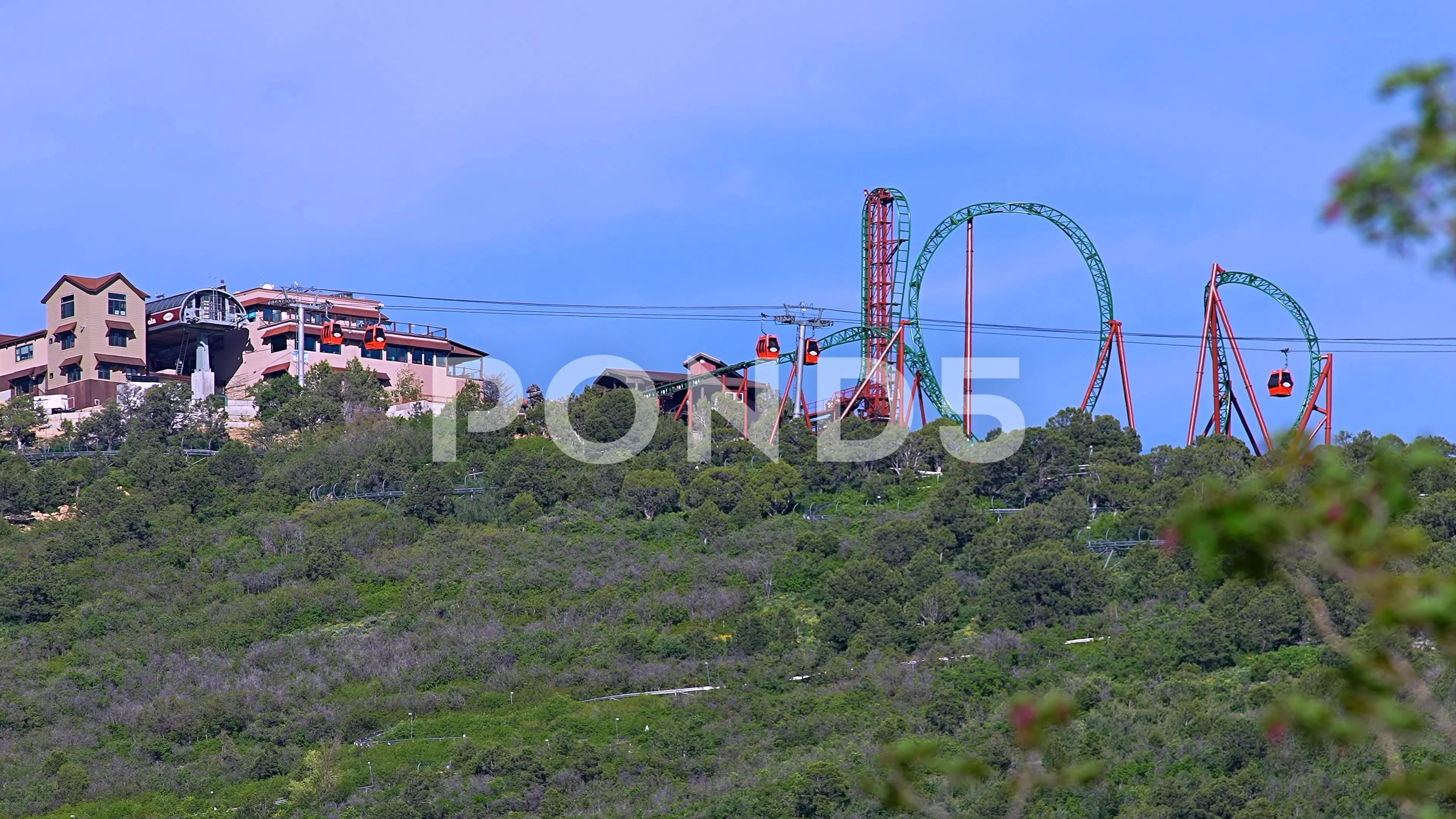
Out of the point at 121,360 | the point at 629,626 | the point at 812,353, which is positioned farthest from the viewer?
the point at 121,360

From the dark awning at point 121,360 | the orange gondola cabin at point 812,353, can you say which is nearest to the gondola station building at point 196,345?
the dark awning at point 121,360

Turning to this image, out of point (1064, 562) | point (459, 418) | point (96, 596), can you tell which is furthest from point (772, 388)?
point (96, 596)

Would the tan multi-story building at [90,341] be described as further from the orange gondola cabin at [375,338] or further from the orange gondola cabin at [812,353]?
the orange gondola cabin at [812,353]

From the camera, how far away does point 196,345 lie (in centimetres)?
7631

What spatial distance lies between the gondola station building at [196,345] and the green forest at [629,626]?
3560 millimetres

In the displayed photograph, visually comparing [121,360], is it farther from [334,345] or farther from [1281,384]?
[1281,384]

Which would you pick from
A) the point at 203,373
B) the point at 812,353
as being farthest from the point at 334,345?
the point at 812,353

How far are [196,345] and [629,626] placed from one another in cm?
3231

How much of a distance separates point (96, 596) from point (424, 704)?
14837 millimetres

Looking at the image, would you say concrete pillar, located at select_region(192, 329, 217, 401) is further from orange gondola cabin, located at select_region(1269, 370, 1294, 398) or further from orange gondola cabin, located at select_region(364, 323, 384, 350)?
orange gondola cabin, located at select_region(1269, 370, 1294, 398)

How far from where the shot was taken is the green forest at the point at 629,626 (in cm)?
4006

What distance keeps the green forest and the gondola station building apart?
140 inches

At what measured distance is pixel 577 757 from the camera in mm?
41531

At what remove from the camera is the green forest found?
4006cm
